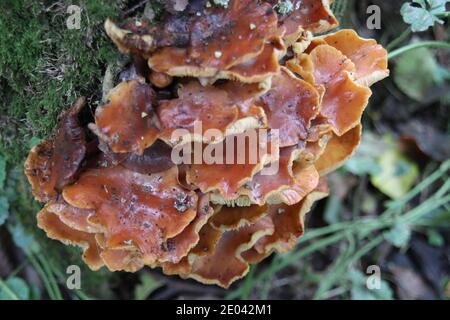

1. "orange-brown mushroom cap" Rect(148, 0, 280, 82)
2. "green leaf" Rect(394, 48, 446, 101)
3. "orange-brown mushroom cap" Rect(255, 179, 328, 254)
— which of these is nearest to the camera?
"orange-brown mushroom cap" Rect(148, 0, 280, 82)

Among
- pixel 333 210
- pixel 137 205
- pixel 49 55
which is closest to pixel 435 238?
pixel 333 210

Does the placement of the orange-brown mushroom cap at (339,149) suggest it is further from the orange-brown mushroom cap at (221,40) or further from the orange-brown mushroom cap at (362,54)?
the orange-brown mushroom cap at (221,40)

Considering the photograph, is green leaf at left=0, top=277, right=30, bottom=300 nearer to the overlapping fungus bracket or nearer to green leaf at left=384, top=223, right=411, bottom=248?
the overlapping fungus bracket

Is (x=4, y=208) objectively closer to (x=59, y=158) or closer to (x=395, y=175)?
(x=59, y=158)

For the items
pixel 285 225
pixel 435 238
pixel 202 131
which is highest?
pixel 202 131

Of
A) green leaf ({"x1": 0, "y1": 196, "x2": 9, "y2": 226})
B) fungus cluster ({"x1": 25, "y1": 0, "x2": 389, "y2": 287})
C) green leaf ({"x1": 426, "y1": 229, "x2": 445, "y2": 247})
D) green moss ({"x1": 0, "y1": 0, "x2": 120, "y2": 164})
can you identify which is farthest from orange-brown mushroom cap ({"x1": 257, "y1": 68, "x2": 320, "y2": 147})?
green leaf ({"x1": 426, "y1": 229, "x2": 445, "y2": 247})

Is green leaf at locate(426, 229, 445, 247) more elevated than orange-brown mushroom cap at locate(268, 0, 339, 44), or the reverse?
orange-brown mushroom cap at locate(268, 0, 339, 44)
